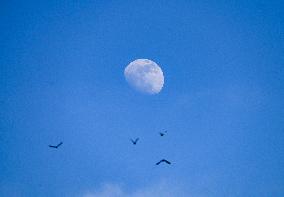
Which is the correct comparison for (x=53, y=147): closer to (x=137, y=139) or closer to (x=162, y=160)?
(x=137, y=139)

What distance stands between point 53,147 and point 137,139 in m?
13.4

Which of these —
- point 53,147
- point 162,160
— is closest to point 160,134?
point 162,160

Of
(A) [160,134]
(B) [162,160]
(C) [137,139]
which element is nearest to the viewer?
(B) [162,160]

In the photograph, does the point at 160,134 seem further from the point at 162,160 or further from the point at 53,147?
the point at 53,147

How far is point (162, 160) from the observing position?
143ft

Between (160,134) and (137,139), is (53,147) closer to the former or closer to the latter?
(137,139)

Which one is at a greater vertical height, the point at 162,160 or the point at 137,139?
the point at 137,139

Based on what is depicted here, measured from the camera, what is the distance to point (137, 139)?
166 ft

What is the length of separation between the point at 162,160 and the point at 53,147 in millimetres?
18523

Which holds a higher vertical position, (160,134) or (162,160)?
(160,134)

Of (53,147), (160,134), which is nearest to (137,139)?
(160,134)

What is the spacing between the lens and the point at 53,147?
170 ft

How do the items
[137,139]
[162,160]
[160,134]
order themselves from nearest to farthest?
[162,160]
[160,134]
[137,139]

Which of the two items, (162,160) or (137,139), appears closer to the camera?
(162,160)
